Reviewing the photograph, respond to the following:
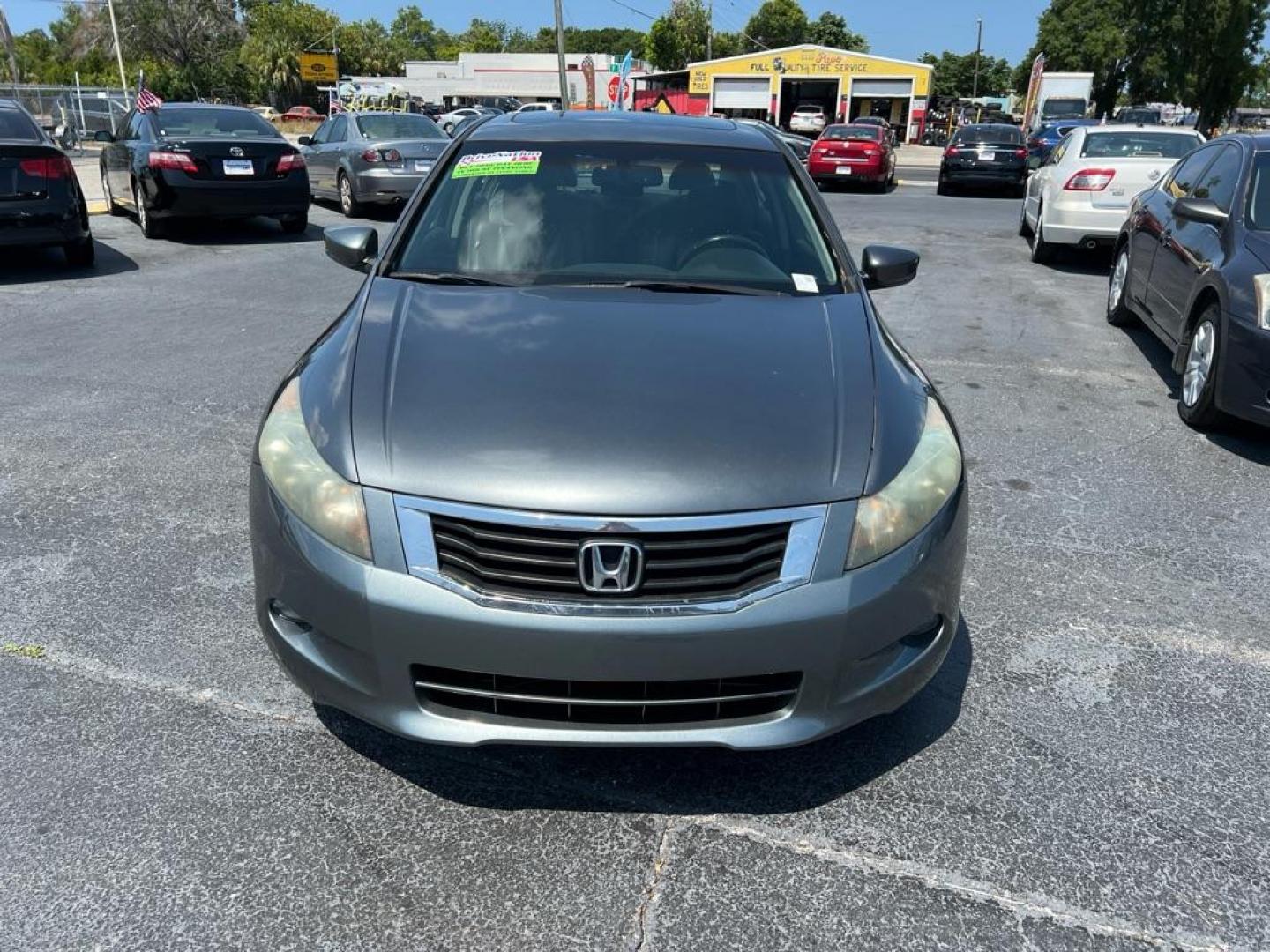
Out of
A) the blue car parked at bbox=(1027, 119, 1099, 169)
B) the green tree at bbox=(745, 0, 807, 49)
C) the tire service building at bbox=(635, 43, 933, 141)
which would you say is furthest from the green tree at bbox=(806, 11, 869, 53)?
the blue car parked at bbox=(1027, 119, 1099, 169)

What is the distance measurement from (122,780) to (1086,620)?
306 centimetres

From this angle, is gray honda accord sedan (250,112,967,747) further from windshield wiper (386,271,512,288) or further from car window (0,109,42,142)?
car window (0,109,42,142)

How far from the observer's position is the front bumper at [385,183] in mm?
13172

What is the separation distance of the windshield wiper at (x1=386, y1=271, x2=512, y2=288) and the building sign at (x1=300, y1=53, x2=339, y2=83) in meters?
81.2

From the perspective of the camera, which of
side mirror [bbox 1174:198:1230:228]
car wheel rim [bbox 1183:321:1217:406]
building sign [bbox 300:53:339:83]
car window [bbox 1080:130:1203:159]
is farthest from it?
building sign [bbox 300:53:339:83]

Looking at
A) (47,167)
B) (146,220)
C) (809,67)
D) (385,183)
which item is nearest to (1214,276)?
(47,167)

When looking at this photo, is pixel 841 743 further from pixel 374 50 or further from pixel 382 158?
pixel 374 50

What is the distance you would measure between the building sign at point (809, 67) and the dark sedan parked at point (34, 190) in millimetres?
57259

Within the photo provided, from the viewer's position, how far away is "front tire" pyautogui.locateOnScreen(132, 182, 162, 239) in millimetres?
11547

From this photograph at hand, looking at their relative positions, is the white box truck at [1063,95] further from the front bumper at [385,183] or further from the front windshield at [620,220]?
the front windshield at [620,220]

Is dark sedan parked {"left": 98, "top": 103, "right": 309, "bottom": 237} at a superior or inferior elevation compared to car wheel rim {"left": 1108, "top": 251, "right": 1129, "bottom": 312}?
superior

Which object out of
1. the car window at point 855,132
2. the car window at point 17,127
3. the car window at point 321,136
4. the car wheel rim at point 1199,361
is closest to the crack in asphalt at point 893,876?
the car wheel rim at point 1199,361

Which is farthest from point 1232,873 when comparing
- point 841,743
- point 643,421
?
point 643,421

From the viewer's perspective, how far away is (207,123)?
Result: 11.7 meters
